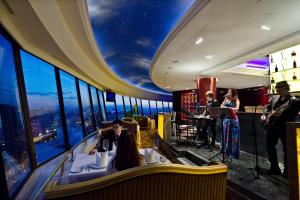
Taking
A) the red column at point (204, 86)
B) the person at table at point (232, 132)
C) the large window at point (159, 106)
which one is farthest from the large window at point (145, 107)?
the person at table at point (232, 132)

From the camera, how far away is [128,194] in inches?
48.4

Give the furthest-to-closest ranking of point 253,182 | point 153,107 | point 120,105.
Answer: point 153,107
point 120,105
point 253,182

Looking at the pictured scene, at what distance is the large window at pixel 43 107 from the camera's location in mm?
4027

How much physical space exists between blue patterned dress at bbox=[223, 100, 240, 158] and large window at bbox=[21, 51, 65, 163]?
396 cm

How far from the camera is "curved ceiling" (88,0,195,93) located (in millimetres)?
3979

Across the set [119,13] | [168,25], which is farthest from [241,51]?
[119,13]

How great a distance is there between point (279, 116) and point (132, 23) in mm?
3761

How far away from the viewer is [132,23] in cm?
497

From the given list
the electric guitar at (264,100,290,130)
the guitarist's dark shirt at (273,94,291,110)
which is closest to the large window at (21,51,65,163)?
the electric guitar at (264,100,290,130)

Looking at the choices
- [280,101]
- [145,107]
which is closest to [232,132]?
[280,101]

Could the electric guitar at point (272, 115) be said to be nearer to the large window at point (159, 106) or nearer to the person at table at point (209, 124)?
the person at table at point (209, 124)

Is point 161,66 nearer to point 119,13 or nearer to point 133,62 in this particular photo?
point 133,62

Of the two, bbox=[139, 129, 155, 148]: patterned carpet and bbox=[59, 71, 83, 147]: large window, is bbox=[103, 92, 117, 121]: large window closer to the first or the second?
bbox=[59, 71, 83, 147]: large window

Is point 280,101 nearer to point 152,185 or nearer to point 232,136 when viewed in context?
point 232,136
